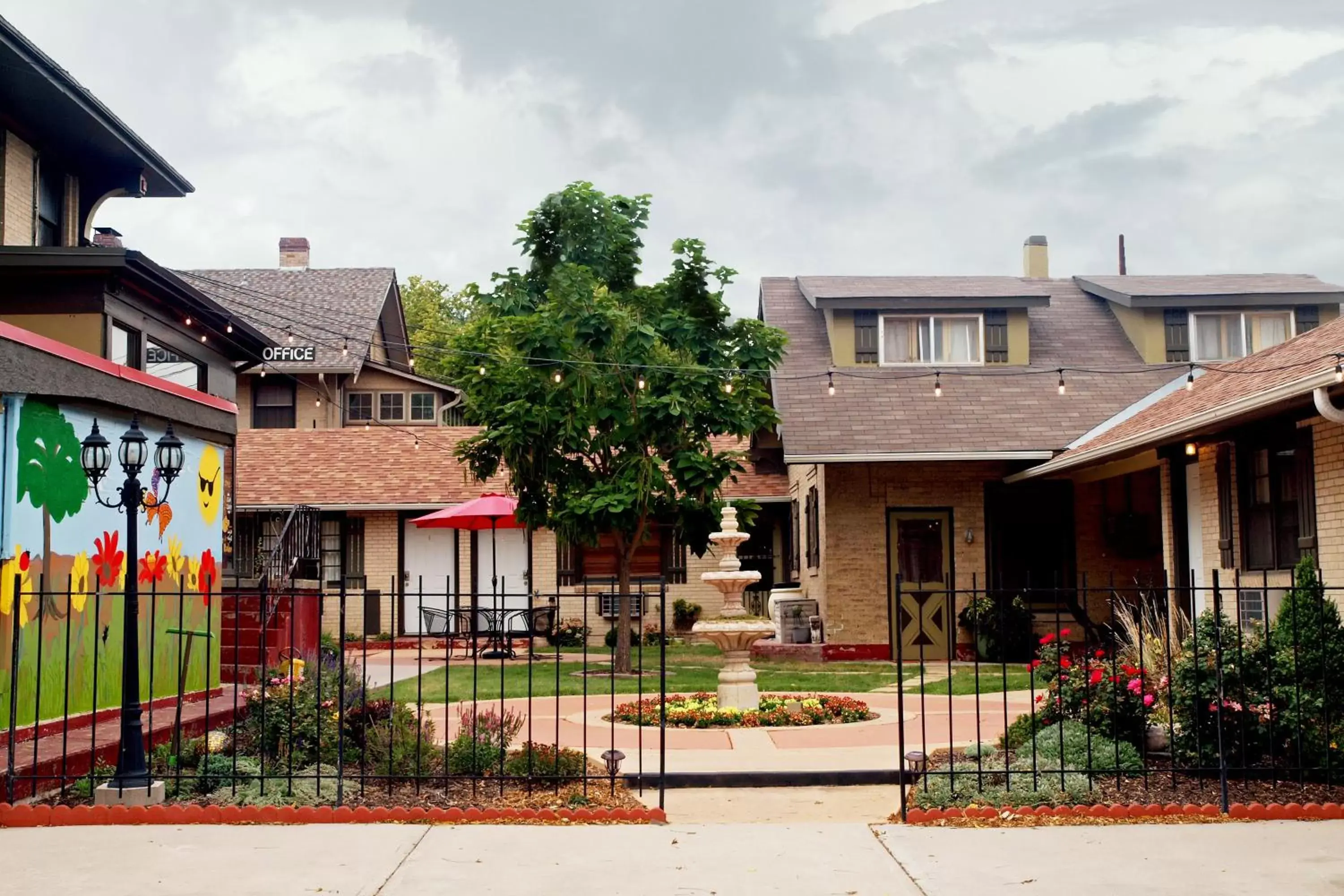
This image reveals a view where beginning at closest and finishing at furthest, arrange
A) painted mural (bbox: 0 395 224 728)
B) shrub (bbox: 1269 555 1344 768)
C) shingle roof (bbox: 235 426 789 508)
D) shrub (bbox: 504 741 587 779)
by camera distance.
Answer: shrub (bbox: 1269 555 1344 768)
shrub (bbox: 504 741 587 779)
painted mural (bbox: 0 395 224 728)
shingle roof (bbox: 235 426 789 508)

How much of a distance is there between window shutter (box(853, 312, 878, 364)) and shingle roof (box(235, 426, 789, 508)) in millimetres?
3905

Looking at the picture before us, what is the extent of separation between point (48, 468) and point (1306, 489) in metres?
11.7

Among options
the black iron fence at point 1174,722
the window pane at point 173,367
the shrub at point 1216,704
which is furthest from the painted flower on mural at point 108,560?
the shrub at point 1216,704

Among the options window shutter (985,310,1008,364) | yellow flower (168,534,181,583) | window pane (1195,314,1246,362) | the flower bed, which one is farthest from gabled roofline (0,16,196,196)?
window pane (1195,314,1246,362)

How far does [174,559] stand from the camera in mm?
14852

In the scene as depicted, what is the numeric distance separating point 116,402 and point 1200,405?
454 inches

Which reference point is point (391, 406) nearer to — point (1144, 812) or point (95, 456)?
point (95, 456)

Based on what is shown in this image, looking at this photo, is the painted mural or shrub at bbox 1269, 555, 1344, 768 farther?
the painted mural

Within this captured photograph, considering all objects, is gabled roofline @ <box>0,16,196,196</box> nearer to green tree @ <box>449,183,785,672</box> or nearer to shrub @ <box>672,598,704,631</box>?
green tree @ <box>449,183,785,672</box>

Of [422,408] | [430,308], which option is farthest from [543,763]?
[430,308]

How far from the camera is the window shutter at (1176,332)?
28.2 meters

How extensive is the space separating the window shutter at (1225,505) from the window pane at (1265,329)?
13.7 metres

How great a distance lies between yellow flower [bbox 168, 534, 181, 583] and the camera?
580 inches

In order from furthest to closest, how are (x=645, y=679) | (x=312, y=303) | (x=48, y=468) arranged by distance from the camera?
(x=312, y=303)
(x=645, y=679)
(x=48, y=468)
